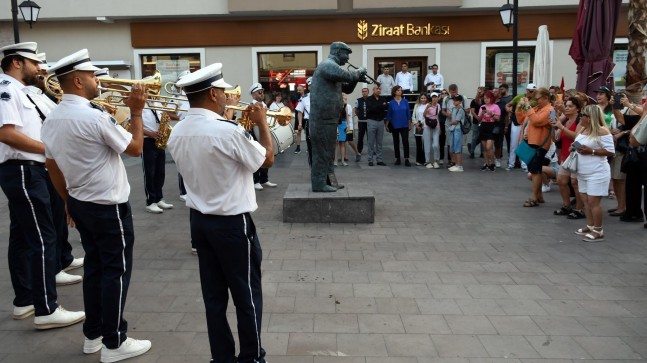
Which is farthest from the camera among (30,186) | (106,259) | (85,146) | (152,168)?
(152,168)

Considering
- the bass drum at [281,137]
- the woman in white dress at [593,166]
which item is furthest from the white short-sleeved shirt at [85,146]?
the woman in white dress at [593,166]

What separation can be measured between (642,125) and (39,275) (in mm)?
6792

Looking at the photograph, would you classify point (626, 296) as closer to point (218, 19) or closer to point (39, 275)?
point (39, 275)

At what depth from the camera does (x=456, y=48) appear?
16625 mm

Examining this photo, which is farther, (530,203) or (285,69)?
(285,69)

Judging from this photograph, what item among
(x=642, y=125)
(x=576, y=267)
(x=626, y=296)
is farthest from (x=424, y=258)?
(x=642, y=125)

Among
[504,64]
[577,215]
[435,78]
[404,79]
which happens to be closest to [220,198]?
[577,215]

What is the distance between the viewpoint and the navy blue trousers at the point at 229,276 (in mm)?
3010

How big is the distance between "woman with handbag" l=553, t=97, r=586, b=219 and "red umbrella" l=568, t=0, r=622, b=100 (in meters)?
1.79

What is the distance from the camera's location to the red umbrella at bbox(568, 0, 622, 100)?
8945mm

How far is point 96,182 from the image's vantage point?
133 inches

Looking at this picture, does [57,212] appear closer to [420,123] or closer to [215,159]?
[215,159]

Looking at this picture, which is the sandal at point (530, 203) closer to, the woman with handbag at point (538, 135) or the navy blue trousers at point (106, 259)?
the woman with handbag at point (538, 135)

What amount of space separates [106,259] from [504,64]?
1571cm
